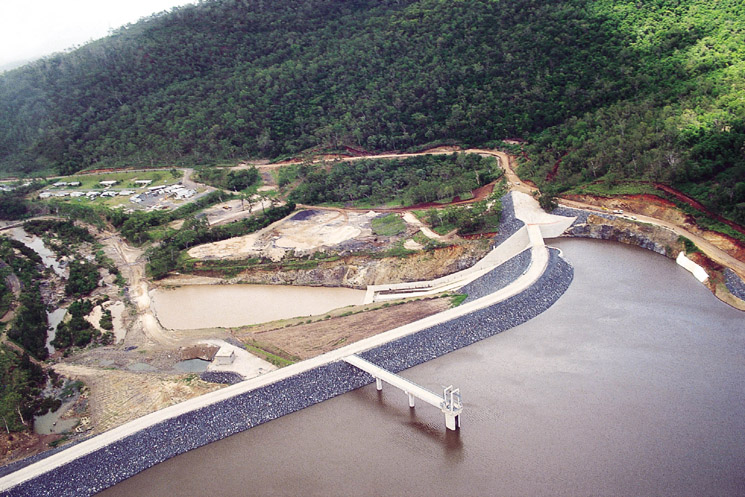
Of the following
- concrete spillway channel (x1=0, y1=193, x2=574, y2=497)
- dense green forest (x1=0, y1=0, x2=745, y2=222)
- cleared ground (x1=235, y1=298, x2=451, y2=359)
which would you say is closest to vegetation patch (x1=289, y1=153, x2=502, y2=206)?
dense green forest (x1=0, y1=0, x2=745, y2=222)

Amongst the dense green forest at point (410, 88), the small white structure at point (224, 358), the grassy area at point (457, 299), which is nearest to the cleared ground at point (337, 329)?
the grassy area at point (457, 299)

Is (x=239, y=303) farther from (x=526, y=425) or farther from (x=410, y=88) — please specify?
(x=410, y=88)

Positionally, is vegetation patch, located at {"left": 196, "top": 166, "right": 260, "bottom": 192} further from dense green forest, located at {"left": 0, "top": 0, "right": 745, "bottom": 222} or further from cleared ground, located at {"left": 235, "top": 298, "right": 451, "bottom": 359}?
cleared ground, located at {"left": 235, "top": 298, "right": 451, "bottom": 359}

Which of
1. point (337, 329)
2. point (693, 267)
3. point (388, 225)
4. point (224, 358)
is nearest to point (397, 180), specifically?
point (388, 225)

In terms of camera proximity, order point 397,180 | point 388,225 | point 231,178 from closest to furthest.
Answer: point 388,225 < point 397,180 < point 231,178

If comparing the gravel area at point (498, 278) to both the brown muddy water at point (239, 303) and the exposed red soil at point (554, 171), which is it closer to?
the brown muddy water at point (239, 303)

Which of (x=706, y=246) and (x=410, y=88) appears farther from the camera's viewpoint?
(x=410, y=88)

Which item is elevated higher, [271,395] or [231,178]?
[231,178]

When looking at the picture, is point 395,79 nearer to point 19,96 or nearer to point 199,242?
point 199,242

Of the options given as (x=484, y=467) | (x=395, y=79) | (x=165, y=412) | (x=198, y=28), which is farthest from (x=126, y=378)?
(x=198, y=28)
